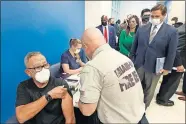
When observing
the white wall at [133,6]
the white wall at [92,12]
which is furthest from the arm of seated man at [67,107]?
the white wall at [133,6]

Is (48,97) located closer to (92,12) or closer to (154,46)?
(154,46)

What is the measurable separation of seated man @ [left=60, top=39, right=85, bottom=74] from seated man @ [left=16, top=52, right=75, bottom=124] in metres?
1.07

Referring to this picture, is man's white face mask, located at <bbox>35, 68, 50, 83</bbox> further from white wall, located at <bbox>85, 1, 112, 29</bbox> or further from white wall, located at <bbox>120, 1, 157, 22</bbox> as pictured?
white wall, located at <bbox>120, 1, 157, 22</bbox>

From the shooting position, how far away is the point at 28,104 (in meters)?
1.35

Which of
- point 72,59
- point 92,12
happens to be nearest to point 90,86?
point 72,59

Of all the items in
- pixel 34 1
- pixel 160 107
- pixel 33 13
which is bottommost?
pixel 160 107

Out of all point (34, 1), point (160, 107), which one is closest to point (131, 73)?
point (34, 1)

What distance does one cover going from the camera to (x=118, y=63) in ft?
3.68

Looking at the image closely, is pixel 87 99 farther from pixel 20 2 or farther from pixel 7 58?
pixel 20 2

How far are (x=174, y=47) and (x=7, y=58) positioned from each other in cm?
194

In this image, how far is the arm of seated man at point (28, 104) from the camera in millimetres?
1319

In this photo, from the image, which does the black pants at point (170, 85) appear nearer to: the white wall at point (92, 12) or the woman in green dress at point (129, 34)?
the woman in green dress at point (129, 34)

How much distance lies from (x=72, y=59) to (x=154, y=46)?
116 cm

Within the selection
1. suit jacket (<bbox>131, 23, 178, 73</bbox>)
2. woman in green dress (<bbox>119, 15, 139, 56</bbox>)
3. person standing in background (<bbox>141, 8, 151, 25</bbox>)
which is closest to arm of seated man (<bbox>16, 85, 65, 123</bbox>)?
suit jacket (<bbox>131, 23, 178, 73</bbox>)
